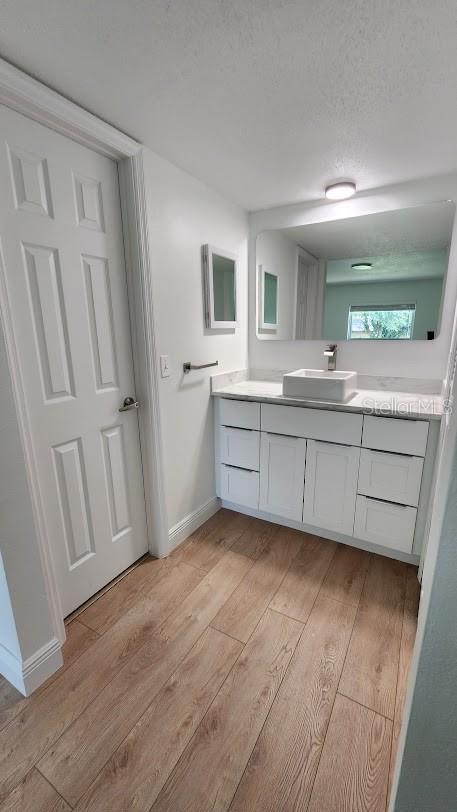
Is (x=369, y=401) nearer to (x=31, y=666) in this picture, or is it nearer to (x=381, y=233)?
(x=381, y=233)

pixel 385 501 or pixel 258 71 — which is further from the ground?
pixel 258 71

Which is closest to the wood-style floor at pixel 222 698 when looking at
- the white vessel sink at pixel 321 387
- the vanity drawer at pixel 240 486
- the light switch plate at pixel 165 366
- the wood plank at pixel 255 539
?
the wood plank at pixel 255 539

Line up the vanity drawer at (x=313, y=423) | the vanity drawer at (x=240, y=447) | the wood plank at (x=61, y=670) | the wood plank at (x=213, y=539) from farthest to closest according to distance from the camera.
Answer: the vanity drawer at (x=240, y=447) → the wood plank at (x=213, y=539) → the vanity drawer at (x=313, y=423) → the wood plank at (x=61, y=670)

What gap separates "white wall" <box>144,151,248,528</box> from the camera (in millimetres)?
1642

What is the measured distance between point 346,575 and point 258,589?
1.61 ft

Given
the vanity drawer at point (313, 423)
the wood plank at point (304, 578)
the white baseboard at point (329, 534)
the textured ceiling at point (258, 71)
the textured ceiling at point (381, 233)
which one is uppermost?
the textured ceiling at point (258, 71)

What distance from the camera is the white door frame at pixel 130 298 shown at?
107cm

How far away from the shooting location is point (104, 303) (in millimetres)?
1486

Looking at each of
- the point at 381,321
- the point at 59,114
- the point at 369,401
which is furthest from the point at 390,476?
the point at 59,114

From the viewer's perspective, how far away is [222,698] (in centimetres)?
119

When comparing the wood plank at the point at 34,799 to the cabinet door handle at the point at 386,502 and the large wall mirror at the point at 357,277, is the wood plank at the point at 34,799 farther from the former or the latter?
the large wall mirror at the point at 357,277

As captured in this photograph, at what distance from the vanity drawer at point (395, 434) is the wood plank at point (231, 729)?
0.96m

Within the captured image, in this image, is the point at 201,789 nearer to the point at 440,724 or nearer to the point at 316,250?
the point at 440,724

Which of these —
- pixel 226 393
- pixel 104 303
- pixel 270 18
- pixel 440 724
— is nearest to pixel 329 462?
pixel 226 393
